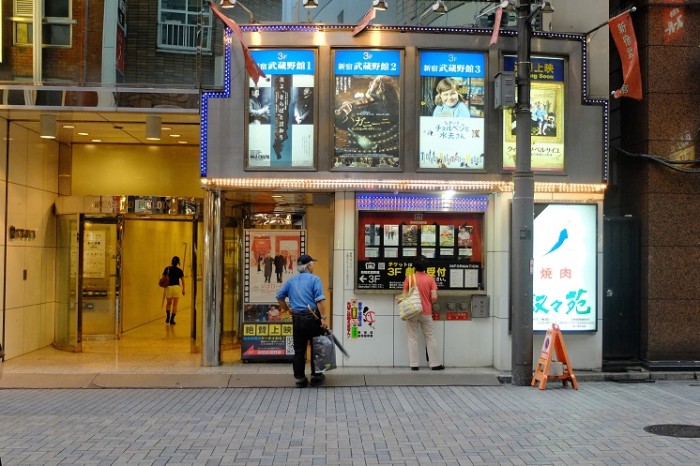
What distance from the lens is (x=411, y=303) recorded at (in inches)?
433

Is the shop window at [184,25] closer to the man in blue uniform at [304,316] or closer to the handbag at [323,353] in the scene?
the man in blue uniform at [304,316]

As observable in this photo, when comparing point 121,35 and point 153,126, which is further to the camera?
point 153,126

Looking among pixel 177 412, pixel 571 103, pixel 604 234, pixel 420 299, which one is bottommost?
pixel 177 412

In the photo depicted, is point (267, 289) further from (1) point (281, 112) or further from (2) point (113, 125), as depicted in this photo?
(2) point (113, 125)

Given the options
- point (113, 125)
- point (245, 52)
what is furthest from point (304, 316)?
point (113, 125)

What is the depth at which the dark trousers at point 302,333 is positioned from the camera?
10391mm

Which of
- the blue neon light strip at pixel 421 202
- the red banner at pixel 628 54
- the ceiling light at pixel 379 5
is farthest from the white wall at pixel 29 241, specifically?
the red banner at pixel 628 54

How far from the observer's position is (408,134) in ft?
38.1

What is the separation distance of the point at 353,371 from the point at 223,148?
14.0 ft

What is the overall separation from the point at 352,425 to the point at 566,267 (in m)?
5.26

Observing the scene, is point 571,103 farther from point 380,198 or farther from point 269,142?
point 269,142

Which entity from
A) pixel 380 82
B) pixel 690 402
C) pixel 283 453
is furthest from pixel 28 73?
pixel 690 402

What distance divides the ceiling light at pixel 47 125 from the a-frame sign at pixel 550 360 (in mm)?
9003

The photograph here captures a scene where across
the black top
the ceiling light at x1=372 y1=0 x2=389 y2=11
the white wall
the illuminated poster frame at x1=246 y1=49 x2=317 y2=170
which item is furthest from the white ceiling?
the ceiling light at x1=372 y1=0 x2=389 y2=11
